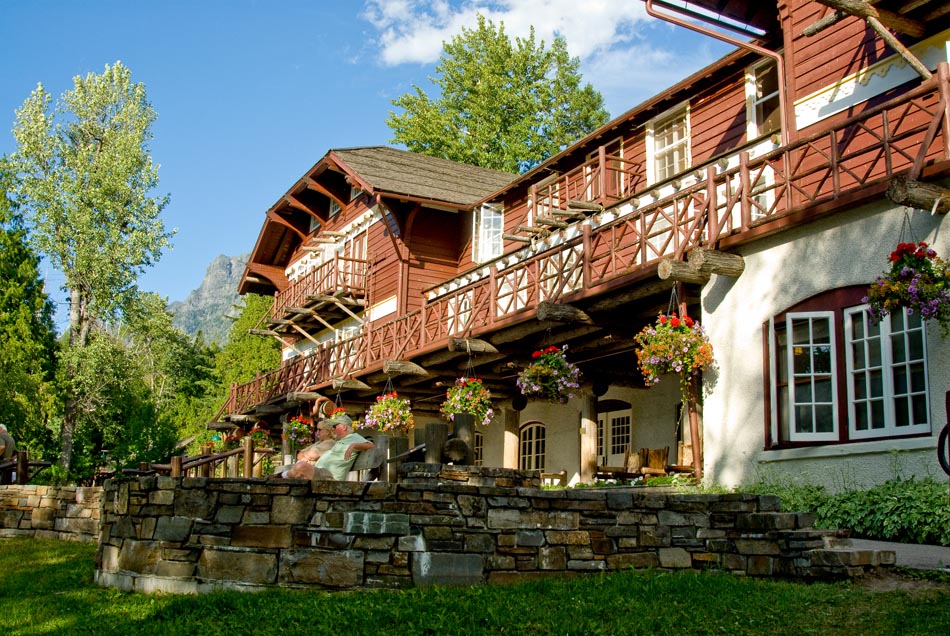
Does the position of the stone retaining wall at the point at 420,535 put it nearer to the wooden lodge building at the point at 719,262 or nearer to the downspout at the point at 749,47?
the wooden lodge building at the point at 719,262

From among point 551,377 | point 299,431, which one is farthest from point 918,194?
point 299,431

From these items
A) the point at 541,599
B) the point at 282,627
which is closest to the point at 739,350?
the point at 541,599

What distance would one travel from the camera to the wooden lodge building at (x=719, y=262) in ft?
32.8

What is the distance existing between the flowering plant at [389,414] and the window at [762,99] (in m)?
8.53

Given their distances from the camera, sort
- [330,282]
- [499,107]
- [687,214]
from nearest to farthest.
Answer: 1. [687,214]
2. [330,282]
3. [499,107]

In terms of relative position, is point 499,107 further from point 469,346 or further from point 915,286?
point 915,286

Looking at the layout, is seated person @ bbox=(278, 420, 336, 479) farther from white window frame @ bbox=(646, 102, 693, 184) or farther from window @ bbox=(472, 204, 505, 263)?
window @ bbox=(472, 204, 505, 263)

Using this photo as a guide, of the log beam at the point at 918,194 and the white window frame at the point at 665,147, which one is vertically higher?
the white window frame at the point at 665,147

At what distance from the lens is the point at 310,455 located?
9.59m

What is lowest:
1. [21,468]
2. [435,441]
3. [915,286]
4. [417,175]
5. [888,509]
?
[888,509]

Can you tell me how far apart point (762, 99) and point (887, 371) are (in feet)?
21.9

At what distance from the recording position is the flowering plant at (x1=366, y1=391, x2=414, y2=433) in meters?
19.1

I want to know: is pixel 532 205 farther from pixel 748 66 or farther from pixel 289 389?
pixel 289 389

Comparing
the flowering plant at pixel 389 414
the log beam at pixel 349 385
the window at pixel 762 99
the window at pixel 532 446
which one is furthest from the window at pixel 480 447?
the window at pixel 762 99
